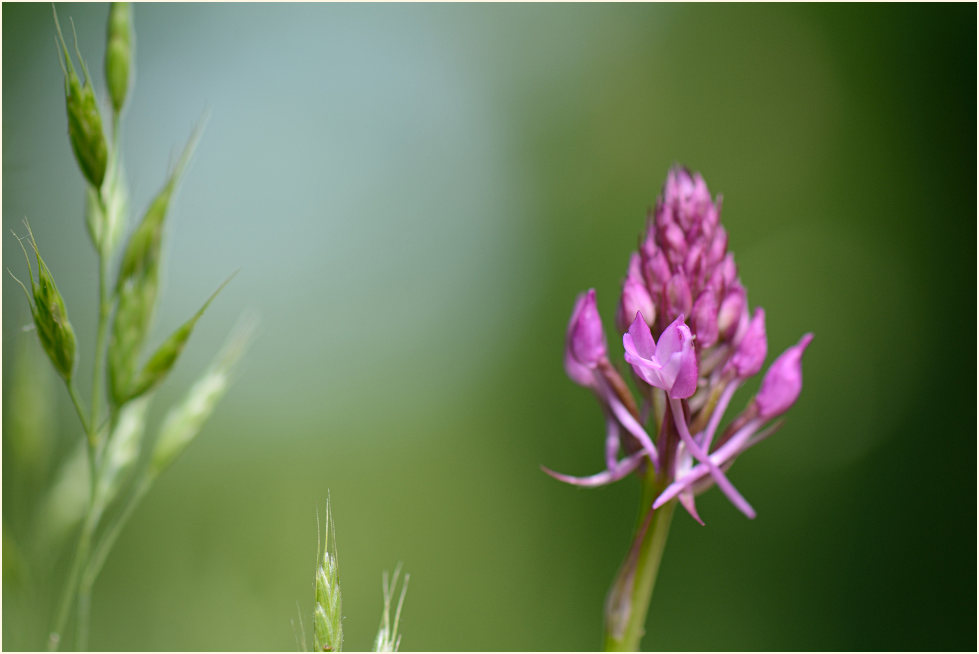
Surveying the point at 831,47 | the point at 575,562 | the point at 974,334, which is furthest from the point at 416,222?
the point at 974,334

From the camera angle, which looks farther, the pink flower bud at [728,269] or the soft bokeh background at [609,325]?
the soft bokeh background at [609,325]

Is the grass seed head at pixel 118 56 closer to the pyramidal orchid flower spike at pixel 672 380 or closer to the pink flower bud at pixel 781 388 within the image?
the pyramidal orchid flower spike at pixel 672 380

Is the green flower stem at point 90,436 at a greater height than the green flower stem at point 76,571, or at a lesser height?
greater

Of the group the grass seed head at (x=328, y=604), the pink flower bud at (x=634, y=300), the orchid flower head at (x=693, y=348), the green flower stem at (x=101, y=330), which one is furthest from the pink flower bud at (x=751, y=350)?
the green flower stem at (x=101, y=330)

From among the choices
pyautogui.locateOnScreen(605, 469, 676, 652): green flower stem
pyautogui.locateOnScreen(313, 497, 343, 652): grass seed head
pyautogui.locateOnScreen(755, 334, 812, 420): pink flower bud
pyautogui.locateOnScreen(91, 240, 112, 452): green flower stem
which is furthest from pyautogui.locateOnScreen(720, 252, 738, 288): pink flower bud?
pyautogui.locateOnScreen(91, 240, 112, 452): green flower stem

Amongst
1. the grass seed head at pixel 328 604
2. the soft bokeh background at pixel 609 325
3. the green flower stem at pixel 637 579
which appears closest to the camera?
the grass seed head at pixel 328 604

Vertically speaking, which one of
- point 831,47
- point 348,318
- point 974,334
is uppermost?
point 831,47

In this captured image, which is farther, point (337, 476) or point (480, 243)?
point (480, 243)

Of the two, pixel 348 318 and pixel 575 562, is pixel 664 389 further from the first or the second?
pixel 348 318

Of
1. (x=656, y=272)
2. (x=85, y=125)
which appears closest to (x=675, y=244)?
(x=656, y=272)
